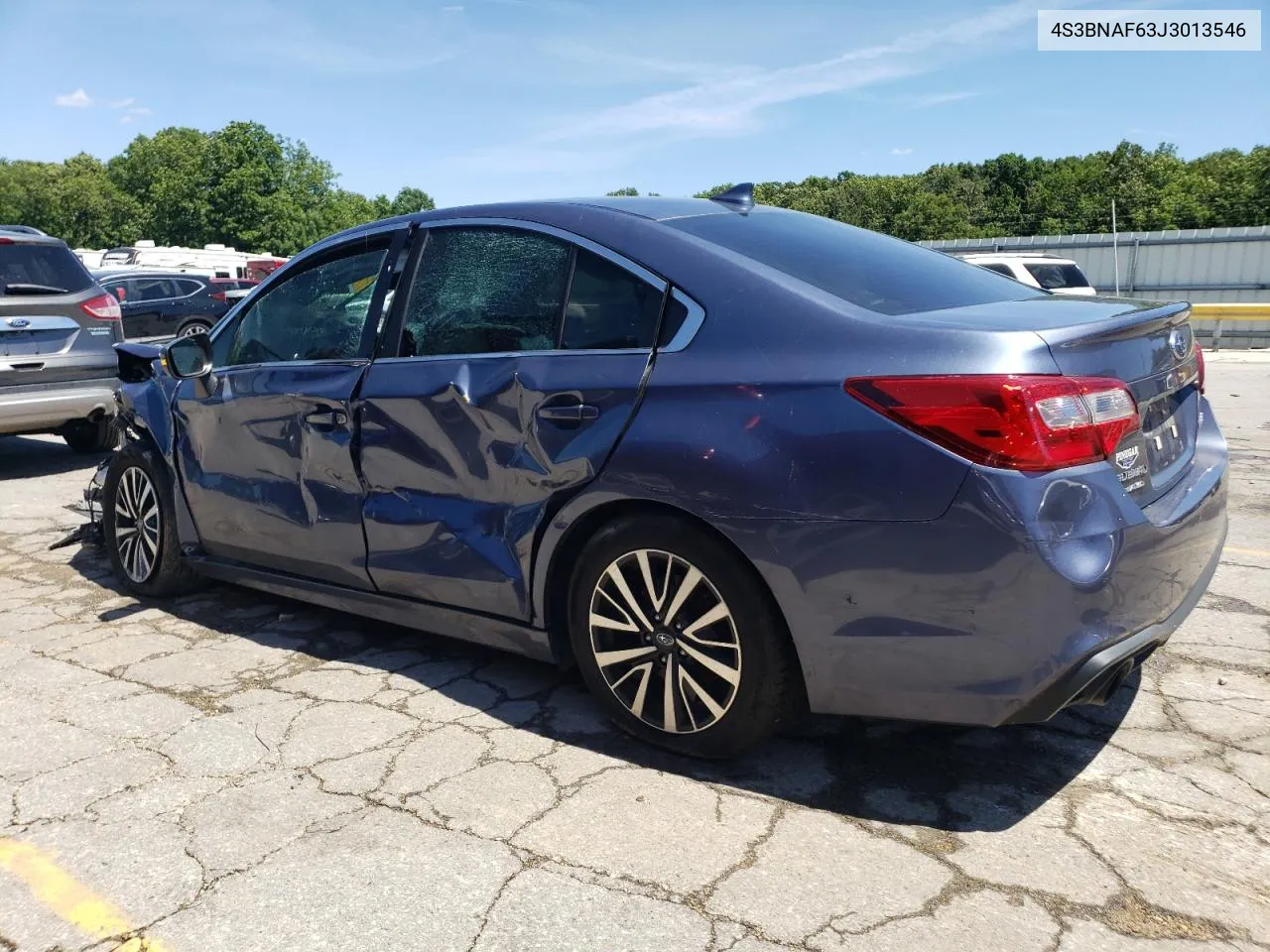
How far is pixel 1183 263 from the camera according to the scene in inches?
923

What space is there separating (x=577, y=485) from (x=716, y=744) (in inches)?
32.3

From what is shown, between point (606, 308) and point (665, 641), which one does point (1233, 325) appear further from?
point (665, 641)

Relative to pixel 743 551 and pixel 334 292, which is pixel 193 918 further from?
pixel 334 292

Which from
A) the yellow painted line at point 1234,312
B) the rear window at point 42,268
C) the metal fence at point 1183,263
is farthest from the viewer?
the metal fence at point 1183,263

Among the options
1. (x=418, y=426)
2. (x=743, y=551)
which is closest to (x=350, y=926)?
(x=743, y=551)

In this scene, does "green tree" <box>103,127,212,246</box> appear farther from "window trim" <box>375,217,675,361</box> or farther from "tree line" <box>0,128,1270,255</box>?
"window trim" <box>375,217,675,361</box>

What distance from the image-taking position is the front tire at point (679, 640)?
8.93 feet

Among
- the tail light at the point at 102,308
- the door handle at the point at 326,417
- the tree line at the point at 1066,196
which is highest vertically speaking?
the tree line at the point at 1066,196

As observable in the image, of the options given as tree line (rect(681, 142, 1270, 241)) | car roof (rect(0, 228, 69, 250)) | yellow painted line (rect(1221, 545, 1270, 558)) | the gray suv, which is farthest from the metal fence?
car roof (rect(0, 228, 69, 250))

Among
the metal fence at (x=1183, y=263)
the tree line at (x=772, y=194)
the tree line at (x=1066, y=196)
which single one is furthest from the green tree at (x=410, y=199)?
the metal fence at (x=1183, y=263)

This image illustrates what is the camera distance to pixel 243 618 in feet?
14.9

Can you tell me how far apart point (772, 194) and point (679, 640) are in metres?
100

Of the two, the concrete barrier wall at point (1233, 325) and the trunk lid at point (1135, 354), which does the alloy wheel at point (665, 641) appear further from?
the concrete barrier wall at point (1233, 325)

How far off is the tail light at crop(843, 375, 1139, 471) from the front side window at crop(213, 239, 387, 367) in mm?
2090
